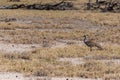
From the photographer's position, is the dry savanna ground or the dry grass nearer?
the dry grass

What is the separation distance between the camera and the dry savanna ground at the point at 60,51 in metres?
17.5

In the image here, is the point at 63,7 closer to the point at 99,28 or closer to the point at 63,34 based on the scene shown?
the point at 99,28

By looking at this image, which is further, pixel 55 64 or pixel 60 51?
pixel 60 51

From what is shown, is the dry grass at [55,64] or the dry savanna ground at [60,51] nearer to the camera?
the dry grass at [55,64]

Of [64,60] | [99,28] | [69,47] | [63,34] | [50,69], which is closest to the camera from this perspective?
[50,69]

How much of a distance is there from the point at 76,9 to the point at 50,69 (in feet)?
123

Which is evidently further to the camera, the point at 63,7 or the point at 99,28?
the point at 63,7

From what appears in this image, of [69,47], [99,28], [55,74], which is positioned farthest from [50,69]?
[99,28]

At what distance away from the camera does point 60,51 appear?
22.5 metres

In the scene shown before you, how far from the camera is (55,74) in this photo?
16875 millimetres

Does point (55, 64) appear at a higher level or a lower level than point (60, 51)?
higher

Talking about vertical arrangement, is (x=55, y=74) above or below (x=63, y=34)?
above

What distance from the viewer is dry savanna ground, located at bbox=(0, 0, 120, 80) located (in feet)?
57.6

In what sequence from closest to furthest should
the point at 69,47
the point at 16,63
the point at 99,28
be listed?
the point at 16,63, the point at 69,47, the point at 99,28
